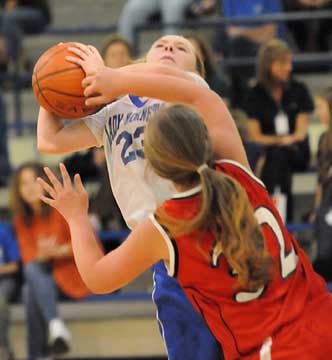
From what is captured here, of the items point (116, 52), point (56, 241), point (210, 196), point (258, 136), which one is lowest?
point (56, 241)

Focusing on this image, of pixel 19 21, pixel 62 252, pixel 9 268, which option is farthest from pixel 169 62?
pixel 19 21

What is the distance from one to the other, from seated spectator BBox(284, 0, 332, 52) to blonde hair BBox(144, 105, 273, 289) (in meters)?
6.06

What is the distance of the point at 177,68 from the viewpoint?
392cm

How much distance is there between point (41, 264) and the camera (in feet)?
23.4

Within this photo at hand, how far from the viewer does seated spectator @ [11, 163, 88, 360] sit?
7.02 metres

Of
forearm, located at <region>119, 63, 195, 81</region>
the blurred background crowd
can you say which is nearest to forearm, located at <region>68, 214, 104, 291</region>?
forearm, located at <region>119, 63, 195, 81</region>

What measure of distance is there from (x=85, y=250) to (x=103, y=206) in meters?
4.20

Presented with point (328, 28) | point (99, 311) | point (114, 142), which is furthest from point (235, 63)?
point (114, 142)

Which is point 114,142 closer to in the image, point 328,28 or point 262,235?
point 262,235

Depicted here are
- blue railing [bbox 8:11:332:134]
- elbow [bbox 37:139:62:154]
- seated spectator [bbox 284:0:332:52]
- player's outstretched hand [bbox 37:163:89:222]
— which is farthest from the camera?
seated spectator [bbox 284:0:332:52]

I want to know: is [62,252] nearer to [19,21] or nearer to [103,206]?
[103,206]

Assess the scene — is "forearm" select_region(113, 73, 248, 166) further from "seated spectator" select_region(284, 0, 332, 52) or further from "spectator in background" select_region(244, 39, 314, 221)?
"seated spectator" select_region(284, 0, 332, 52)

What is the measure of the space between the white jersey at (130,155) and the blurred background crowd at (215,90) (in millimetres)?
1592

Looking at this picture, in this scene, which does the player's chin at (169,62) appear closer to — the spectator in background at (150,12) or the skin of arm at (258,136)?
the skin of arm at (258,136)
